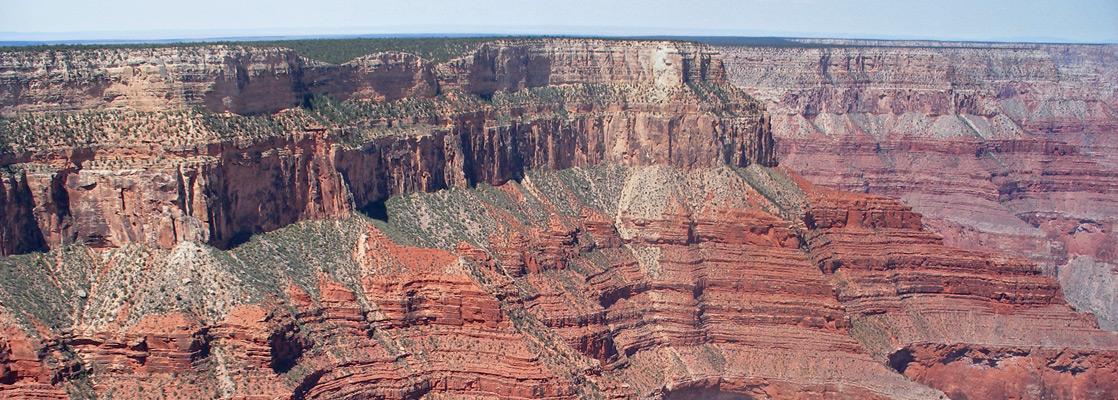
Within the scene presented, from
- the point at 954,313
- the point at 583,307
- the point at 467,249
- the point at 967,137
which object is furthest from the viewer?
the point at 967,137

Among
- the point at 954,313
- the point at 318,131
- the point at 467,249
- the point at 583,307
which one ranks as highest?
the point at 318,131

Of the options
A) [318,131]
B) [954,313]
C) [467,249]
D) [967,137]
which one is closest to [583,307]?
[467,249]

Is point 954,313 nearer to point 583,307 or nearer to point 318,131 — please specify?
point 583,307

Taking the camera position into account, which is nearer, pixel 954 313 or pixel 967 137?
pixel 954 313

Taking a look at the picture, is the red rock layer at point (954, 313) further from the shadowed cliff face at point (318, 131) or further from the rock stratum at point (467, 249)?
the shadowed cliff face at point (318, 131)

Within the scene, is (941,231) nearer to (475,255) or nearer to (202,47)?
(475,255)

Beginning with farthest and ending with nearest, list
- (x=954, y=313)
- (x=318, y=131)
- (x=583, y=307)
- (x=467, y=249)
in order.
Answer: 1. (x=954, y=313)
2. (x=583, y=307)
3. (x=467, y=249)
4. (x=318, y=131)

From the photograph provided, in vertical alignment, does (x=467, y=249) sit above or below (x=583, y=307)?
above

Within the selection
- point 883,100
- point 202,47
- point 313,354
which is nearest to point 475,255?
point 313,354
